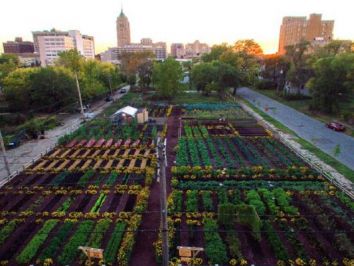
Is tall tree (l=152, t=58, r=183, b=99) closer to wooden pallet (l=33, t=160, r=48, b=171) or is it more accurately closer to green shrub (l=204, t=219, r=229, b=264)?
wooden pallet (l=33, t=160, r=48, b=171)

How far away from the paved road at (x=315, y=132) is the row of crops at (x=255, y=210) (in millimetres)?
4638

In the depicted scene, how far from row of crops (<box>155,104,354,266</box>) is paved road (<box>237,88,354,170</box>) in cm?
464

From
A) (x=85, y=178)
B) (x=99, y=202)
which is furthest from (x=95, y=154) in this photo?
(x=99, y=202)

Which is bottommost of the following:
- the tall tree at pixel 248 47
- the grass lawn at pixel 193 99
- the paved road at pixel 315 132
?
the paved road at pixel 315 132

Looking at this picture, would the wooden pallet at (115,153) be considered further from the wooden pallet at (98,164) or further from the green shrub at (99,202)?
the green shrub at (99,202)

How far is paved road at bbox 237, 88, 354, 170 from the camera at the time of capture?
77.9 feet

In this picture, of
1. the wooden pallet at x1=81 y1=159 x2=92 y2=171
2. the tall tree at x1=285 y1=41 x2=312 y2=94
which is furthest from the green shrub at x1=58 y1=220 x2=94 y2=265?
the tall tree at x1=285 y1=41 x2=312 y2=94

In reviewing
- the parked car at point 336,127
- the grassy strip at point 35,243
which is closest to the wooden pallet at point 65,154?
the grassy strip at point 35,243

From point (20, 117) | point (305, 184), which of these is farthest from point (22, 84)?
point (305, 184)

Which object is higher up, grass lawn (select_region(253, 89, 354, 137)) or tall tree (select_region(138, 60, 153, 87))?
tall tree (select_region(138, 60, 153, 87))

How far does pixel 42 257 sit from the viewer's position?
11516 millimetres

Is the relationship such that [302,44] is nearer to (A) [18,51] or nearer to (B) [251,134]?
(B) [251,134]

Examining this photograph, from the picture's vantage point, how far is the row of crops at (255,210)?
38.3ft

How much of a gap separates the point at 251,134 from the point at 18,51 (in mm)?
210977
